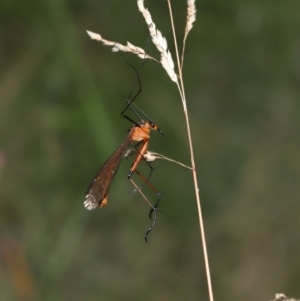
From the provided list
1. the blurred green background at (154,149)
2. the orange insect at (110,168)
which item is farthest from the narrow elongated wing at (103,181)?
the blurred green background at (154,149)

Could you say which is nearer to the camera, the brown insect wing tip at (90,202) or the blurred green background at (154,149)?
the brown insect wing tip at (90,202)

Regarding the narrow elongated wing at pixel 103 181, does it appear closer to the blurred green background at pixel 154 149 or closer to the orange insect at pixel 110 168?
the orange insect at pixel 110 168

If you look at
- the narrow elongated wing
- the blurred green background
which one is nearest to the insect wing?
the narrow elongated wing

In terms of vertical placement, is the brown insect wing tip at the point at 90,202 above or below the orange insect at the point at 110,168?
below

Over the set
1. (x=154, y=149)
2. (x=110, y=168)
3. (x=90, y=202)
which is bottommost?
(x=154, y=149)

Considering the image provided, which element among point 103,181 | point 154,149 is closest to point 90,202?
point 103,181

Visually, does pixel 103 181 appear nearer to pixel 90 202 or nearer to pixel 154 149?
pixel 90 202

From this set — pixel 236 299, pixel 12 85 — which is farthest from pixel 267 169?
pixel 12 85
